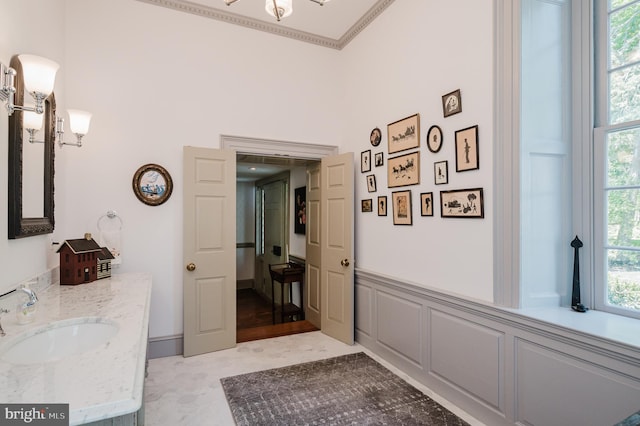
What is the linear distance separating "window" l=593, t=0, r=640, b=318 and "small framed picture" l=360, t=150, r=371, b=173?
1.95 m

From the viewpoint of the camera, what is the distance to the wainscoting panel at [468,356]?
217 cm

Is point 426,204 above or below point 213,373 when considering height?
above

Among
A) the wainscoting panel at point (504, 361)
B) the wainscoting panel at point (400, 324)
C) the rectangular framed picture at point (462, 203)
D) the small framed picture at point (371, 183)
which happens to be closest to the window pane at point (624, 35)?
the rectangular framed picture at point (462, 203)

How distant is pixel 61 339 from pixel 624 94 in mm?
3314

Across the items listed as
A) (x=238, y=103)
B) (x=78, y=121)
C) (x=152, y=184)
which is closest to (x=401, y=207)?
(x=238, y=103)

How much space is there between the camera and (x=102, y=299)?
196 centimetres

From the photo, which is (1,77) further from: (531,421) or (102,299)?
(531,421)

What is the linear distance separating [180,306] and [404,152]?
9.04 feet

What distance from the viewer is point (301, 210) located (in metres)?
4.98

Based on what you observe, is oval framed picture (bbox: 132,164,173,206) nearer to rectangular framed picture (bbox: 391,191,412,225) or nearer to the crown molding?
the crown molding

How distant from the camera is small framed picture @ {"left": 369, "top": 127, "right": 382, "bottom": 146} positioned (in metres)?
3.42

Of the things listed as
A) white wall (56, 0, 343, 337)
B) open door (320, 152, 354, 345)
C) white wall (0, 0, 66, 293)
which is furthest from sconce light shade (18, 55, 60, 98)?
open door (320, 152, 354, 345)

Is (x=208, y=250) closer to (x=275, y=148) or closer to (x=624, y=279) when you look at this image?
(x=275, y=148)

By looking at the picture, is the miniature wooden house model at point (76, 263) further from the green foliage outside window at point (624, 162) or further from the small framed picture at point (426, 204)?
the green foliage outside window at point (624, 162)
